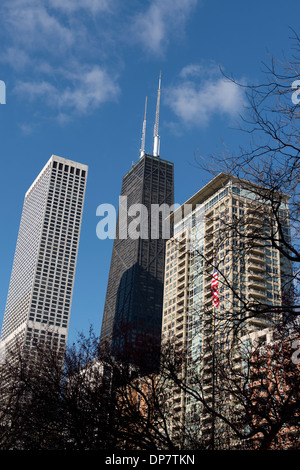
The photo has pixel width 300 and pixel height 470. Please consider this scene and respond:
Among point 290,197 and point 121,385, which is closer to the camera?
point 290,197

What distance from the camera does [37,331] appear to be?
7598 inches

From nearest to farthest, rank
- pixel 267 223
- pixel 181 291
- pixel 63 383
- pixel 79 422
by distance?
pixel 267 223 < pixel 79 422 < pixel 63 383 < pixel 181 291

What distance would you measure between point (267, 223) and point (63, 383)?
16.1m

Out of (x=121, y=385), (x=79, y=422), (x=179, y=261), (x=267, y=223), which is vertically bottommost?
(x=79, y=422)
